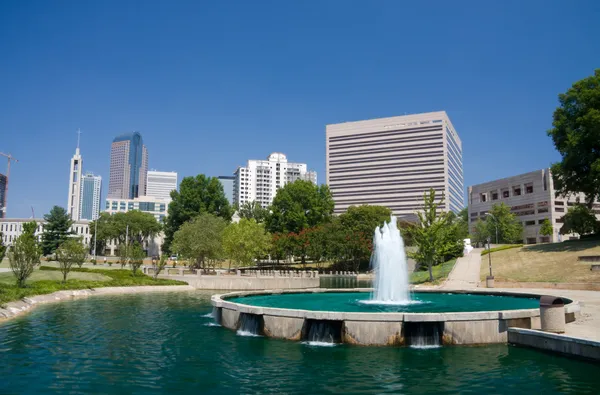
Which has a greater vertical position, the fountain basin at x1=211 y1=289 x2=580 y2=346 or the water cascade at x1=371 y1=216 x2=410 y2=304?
the water cascade at x1=371 y1=216 x2=410 y2=304

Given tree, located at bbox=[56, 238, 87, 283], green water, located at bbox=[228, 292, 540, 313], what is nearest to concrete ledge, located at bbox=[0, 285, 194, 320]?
tree, located at bbox=[56, 238, 87, 283]

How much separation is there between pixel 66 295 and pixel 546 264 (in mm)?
41177

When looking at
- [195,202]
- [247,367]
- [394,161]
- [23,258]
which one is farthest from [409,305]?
[394,161]

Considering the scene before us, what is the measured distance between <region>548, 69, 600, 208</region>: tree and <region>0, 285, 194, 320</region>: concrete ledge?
4246 centimetres

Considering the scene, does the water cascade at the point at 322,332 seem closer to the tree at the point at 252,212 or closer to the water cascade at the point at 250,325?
the water cascade at the point at 250,325

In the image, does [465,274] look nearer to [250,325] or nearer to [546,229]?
[250,325]

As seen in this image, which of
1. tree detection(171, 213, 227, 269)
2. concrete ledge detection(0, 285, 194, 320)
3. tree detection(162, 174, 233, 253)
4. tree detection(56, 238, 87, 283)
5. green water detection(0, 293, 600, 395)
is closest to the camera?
green water detection(0, 293, 600, 395)

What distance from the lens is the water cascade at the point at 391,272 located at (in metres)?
26.2

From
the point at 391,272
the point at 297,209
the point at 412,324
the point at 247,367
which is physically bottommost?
the point at 247,367

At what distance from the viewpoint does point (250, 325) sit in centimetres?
1802

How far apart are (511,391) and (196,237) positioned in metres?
51.1

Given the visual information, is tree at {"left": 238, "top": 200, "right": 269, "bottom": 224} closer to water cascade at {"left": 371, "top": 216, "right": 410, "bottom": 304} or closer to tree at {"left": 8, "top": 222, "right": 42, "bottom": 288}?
tree at {"left": 8, "top": 222, "right": 42, "bottom": 288}

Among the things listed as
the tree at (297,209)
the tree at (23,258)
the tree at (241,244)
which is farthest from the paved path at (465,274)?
the tree at (297,209)

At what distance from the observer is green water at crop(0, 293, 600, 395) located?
10688mm
